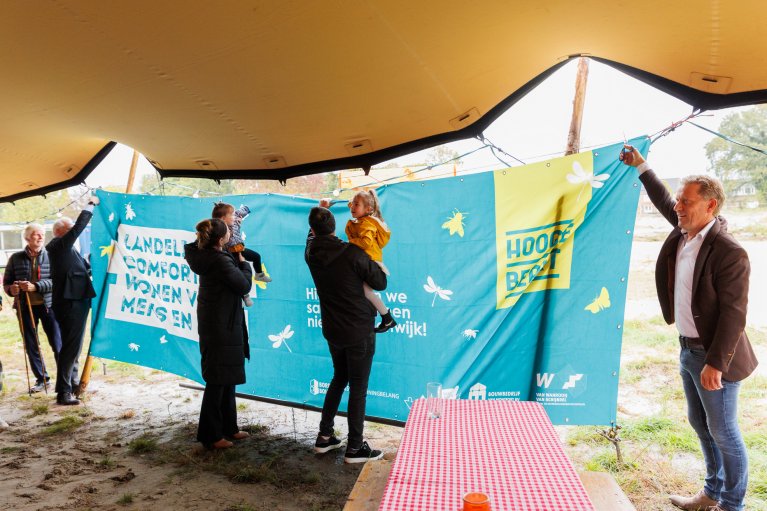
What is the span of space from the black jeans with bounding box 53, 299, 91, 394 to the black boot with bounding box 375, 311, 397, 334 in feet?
10.2

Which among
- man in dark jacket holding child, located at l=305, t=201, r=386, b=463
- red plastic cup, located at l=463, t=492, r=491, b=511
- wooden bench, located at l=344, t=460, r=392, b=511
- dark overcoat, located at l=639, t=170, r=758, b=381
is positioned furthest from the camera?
man in dark jacket holding child, located at l=305, t=201, r=386, b=463

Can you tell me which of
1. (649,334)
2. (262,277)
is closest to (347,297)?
(262,277)

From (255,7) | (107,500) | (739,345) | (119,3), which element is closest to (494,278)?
(739,345)

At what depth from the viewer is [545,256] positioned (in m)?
2.84

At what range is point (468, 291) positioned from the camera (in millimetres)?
3141

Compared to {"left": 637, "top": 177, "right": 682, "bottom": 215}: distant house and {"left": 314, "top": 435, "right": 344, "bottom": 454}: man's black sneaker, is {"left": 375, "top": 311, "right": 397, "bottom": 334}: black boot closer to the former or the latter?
{"left": 314, "top": 435, "right": 344, "bottom": 454}: man's black sneaker

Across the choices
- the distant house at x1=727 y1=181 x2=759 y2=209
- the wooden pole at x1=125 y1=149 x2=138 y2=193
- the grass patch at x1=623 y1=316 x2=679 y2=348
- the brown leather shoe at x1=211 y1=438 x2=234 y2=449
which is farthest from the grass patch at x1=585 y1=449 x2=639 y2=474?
the distant house at x1=727 y1=181 x2=759 y2=209

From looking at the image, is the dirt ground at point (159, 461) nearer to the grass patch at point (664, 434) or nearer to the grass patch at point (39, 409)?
the grass patch at point (39, 409)

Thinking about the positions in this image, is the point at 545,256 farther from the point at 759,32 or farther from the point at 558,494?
the point at 558,494

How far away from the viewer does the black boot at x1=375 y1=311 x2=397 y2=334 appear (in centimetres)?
312

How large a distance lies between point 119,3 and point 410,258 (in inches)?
82.8

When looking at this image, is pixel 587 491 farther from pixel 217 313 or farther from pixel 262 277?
pixel 262 277

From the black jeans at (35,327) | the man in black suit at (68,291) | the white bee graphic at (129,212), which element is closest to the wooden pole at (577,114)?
the white bee graphic at (129,212)

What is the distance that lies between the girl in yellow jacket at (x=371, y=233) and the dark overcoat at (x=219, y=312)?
2.66 feet
